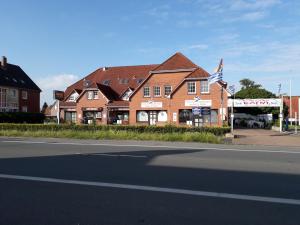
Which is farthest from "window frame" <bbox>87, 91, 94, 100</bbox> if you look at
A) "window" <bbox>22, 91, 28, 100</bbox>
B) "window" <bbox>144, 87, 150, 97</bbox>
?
"window" <bbox>22, 91, 28, 100</bbox>

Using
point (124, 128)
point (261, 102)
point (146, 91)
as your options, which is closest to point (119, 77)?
point (146, 91)

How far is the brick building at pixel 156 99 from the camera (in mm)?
45531

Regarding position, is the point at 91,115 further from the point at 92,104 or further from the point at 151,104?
the point at 151,104

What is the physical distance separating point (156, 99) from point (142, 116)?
3040mm

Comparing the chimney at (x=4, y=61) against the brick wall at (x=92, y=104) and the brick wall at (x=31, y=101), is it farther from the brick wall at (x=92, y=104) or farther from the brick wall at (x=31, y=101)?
the brick wall at (x=92, y=104)

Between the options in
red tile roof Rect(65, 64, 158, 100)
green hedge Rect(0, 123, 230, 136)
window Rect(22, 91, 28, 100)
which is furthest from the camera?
window Rect(22, 91, 28, 100)

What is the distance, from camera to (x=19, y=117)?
52062 millimetres

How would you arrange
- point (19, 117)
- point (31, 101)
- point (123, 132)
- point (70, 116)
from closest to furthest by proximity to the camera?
point (123, 132)
point (19, 117)
point (70, 116)
point (31, 101)

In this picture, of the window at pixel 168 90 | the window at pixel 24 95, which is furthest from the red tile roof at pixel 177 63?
the window at pixel 24 95

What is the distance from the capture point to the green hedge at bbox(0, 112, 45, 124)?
48781 mm

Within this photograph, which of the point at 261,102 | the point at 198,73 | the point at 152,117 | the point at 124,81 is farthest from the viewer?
the point at 124,81

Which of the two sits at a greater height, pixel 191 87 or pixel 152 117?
pixel 191 87

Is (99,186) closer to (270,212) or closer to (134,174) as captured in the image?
(134,174)

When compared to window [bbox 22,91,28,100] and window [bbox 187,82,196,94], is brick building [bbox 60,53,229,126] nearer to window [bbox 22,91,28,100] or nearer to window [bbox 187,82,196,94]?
window [bbox 187,82,196,94]
